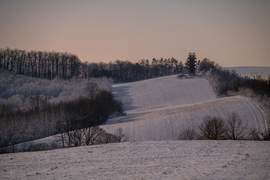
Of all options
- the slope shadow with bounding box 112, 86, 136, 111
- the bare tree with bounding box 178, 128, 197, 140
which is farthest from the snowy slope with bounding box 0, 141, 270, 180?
the slope shadow with bounding box 112, 86, 136, 111

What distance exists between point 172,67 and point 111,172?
138 meters

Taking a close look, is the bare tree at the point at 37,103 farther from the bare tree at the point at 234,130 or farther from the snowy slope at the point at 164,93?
the bare tree at the point at 234,130

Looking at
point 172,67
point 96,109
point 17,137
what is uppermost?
point 172,67

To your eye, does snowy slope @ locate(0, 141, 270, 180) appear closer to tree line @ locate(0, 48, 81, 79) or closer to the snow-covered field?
the snow-covered field

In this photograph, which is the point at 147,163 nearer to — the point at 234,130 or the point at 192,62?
the point at 234,130

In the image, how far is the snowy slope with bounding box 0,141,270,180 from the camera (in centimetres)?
1204

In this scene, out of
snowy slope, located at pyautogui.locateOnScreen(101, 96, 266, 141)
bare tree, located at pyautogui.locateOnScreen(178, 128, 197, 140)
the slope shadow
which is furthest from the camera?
the slope shadow

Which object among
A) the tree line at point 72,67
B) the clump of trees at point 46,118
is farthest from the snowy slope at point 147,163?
the tree line at point 72,67

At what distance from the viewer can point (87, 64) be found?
154 metres

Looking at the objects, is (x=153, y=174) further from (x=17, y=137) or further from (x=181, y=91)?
(x=181, y=91)

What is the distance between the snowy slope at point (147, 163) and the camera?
474 inches

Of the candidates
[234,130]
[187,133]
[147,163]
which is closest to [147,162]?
[147,163]

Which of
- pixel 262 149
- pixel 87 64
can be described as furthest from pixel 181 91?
pixel 87 64

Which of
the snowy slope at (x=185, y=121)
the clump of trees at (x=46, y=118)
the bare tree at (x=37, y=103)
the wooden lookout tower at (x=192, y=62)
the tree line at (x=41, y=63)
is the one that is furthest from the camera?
the tree line at (x=41, y=63)
